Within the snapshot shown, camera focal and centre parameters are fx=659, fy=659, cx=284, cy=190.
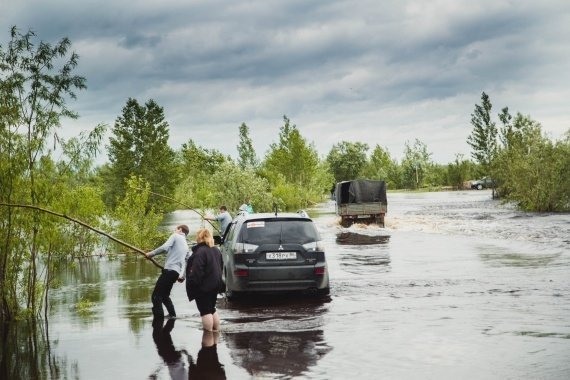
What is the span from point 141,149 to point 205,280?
242ft

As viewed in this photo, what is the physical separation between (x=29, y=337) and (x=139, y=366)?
349 cm

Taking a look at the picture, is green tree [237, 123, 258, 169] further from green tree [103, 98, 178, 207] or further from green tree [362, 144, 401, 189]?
green tree [103, 98, 178, 207]

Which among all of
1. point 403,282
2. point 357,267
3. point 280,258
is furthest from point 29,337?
point 357,267

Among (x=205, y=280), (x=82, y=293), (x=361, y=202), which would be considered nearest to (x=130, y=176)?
(x=361, y=202)

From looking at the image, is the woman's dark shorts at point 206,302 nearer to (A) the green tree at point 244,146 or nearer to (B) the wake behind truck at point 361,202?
(B) the wake behind truck at point 361,202

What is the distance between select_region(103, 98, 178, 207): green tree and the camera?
80062 millimetres

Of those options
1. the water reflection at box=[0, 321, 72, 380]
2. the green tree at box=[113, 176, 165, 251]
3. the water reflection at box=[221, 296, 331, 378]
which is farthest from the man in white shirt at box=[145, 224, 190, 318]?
the green tree at box=[113, 176, 165, 251]

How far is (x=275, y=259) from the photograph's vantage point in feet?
40.3

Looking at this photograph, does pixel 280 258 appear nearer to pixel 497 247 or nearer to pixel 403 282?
pixel 403 282

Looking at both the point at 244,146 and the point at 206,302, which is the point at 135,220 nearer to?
the point at 206,302

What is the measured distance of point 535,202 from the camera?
1943 inches

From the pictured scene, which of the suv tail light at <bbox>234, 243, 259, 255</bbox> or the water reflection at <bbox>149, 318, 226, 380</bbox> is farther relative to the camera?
the suv tail light at <bbox>234, 243, 259, 255</bbox>

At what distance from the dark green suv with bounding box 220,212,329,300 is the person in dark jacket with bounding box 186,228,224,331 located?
2.14 meters

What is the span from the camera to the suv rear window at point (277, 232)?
12.4m
